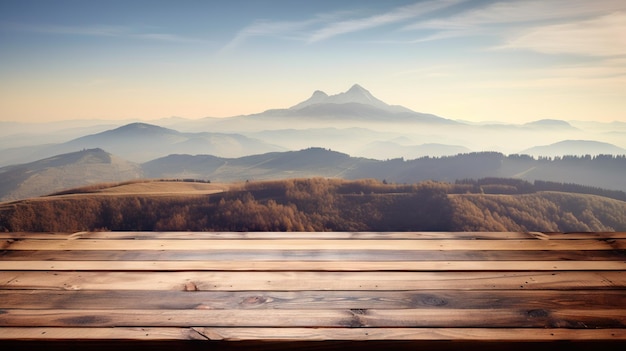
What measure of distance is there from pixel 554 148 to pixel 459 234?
190 m

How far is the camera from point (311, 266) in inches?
71.9

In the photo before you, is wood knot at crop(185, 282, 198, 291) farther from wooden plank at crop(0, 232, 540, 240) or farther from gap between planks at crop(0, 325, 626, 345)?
wooden plank at crop(0, 232, 540, 240)

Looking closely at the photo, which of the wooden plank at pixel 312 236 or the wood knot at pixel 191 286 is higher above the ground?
the wooden plank at pixel 312 236

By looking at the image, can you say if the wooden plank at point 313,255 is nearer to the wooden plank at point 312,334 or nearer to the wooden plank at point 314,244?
the wooden plank at point 314,244

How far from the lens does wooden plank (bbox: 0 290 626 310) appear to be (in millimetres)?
1434

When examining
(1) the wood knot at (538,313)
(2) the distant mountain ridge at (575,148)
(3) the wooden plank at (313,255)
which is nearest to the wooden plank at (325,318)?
(1) the wood knot at (538,313)

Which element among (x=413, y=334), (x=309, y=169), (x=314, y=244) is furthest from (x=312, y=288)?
Result: (x=309, y=169)

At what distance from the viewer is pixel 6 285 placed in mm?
1628

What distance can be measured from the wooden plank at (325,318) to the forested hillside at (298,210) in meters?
7.47

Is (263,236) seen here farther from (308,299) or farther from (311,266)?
(308,299)

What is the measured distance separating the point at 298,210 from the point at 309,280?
8.77m

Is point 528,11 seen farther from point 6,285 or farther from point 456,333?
point 6,285

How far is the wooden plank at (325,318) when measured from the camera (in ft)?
4.25

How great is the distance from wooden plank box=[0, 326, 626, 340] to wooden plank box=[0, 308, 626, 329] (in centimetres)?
3
